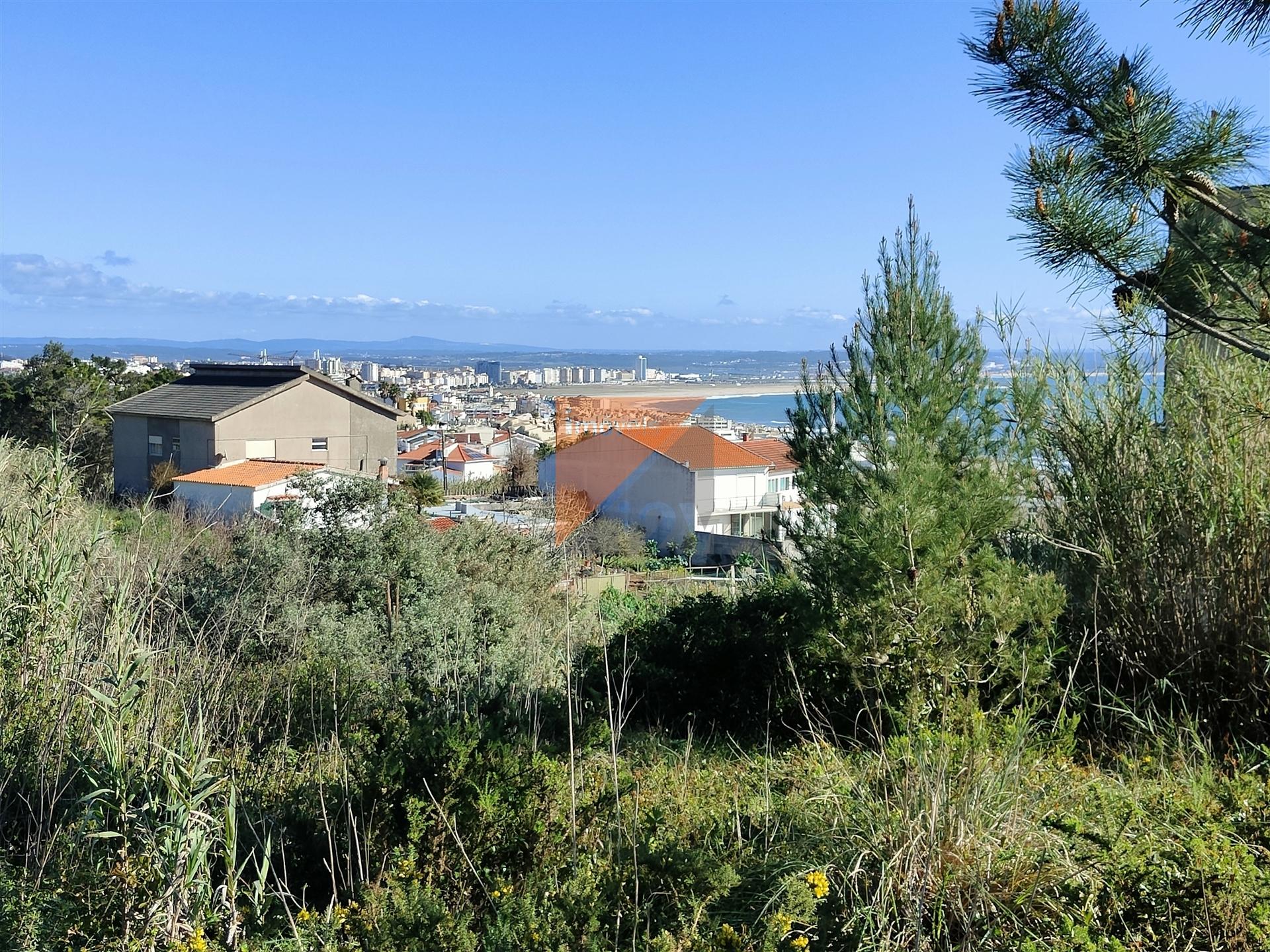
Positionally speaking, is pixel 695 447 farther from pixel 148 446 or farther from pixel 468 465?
pixel 148 446

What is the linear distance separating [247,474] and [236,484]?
249cm

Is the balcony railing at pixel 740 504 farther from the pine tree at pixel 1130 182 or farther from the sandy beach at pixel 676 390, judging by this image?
the pine tree at pixel 1130 182

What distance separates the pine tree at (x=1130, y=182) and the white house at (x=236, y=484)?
21.5 metres

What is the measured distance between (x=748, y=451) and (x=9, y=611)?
1102 inches

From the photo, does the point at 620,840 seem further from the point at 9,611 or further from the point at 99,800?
the point at 9,611

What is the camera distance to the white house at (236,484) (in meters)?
24.7

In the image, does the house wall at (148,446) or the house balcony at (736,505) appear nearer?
the house balcony at (736,505)

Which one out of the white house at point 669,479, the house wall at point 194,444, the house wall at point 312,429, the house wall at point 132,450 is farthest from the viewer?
the house wall at point 132,450

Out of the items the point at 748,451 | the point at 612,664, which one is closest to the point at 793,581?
the point at 612,664

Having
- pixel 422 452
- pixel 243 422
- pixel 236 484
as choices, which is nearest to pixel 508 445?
pixel 422 452

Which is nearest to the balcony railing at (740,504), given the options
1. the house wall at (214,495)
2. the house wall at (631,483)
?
the house wall at (631,483)

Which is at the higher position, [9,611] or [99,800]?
[9,611]

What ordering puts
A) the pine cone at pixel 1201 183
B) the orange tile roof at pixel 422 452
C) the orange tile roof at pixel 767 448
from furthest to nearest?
the orange tile roof at pixel 422 452
the orange tile roof at pixel 767 448
the pine cone at pixel 1201 183

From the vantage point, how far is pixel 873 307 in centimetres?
543
